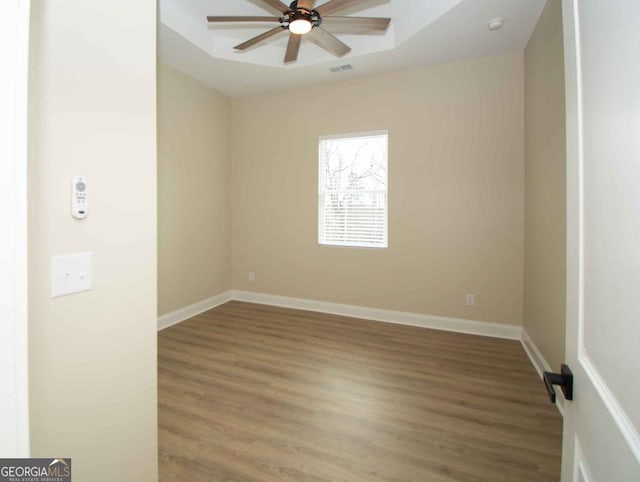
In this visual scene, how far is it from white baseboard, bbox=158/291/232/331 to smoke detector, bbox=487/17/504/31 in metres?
4.40

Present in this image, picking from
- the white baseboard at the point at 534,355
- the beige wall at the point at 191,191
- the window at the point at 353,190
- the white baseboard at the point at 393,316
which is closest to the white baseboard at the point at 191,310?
the beige wall at the point at 191,191

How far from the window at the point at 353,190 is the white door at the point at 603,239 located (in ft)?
10.3

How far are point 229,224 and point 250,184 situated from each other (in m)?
0.70

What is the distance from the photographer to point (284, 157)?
4.43 m

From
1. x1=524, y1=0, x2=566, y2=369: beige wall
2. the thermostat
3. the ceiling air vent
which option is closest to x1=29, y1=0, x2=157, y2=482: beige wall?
the thermostat

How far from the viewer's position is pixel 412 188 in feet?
12.3

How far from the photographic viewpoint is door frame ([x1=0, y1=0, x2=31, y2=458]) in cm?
68

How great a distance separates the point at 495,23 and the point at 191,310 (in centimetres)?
447

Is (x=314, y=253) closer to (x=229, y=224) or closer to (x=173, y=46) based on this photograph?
(x=229, y=224)

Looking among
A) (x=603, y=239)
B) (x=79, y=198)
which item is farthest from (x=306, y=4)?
(x=603, y=239)

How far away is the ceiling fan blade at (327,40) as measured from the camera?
8.83 feet

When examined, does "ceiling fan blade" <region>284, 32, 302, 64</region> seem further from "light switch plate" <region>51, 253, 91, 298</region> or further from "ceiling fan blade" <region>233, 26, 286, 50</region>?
"light switch plate" <region>51, 253, 91, 298</region>

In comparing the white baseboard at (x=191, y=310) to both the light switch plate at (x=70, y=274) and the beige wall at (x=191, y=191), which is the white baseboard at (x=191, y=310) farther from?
the light switch plate at (x=70, y=274)

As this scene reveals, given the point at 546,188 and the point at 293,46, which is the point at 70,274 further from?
the point at 546,188
